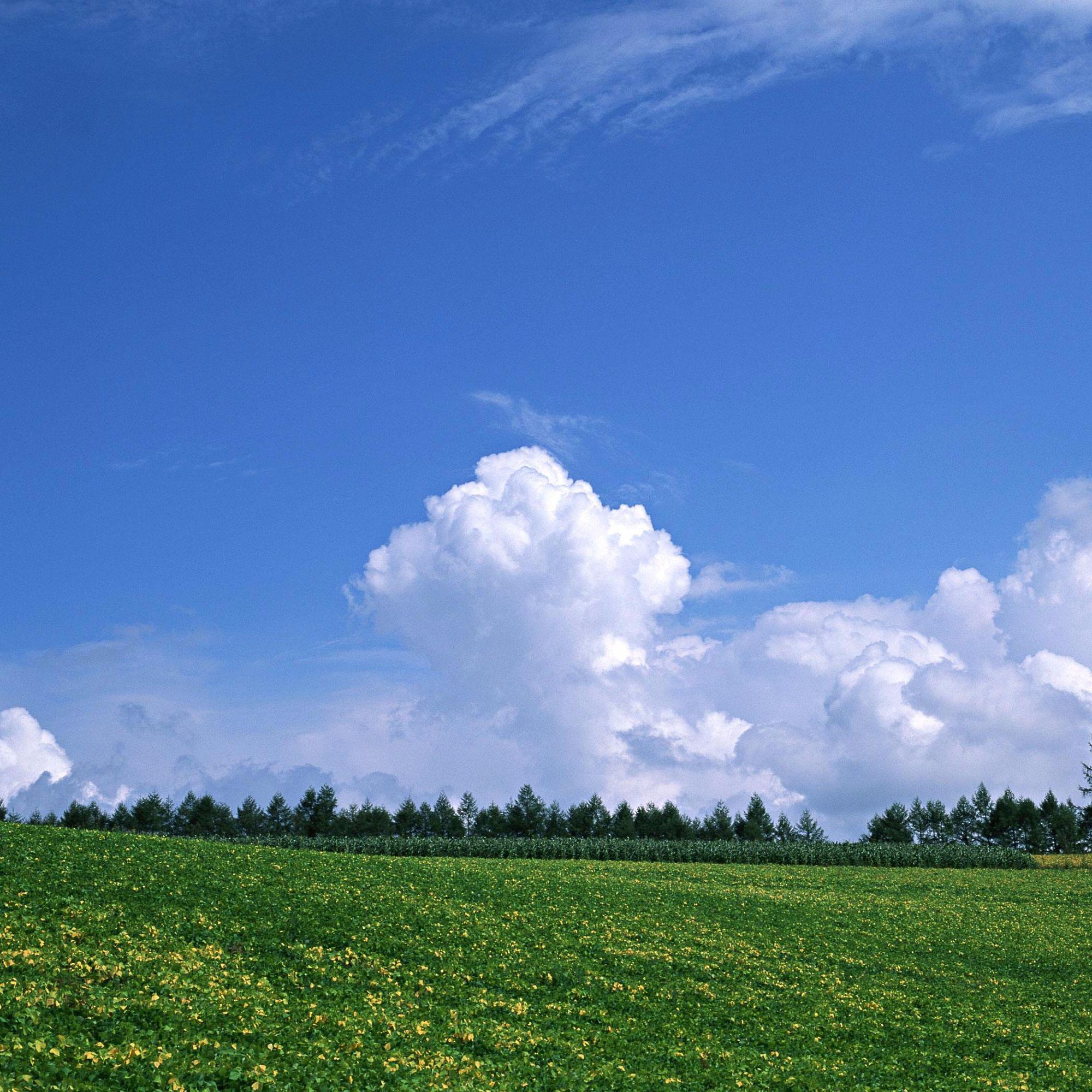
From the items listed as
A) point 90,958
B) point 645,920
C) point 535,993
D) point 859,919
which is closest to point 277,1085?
point 90,958

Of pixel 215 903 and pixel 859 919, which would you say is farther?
pixel 859 919

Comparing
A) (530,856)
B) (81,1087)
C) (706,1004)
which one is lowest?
(530,856)

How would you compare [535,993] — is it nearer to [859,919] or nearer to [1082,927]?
[859,919]

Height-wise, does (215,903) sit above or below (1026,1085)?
above

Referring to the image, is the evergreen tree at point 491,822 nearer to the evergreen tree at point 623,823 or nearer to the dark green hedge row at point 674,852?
the evergreen tree at point 623,823

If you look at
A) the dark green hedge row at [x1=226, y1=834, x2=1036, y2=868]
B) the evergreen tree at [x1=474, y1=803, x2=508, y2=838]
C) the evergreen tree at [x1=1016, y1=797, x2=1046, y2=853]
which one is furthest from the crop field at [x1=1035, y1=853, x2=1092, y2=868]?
the evergreen tree at [x1=474, y1=803, x2=508, y2=838]

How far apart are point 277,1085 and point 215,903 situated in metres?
13.6

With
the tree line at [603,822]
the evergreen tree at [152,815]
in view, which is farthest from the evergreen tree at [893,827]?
the evergreen tree at [152,815]

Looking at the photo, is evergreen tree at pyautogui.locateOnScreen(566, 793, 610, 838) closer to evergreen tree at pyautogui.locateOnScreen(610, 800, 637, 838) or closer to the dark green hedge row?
evergreen tree at pyautogui.locateOnScreen(610, 800, 637, 838)

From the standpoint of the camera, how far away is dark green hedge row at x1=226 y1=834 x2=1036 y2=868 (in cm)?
9769

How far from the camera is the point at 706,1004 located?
28406 mm

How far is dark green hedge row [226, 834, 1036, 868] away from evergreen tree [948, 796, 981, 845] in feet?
114

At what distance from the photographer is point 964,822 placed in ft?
447

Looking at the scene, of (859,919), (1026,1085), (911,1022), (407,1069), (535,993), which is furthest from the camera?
(859,919)
